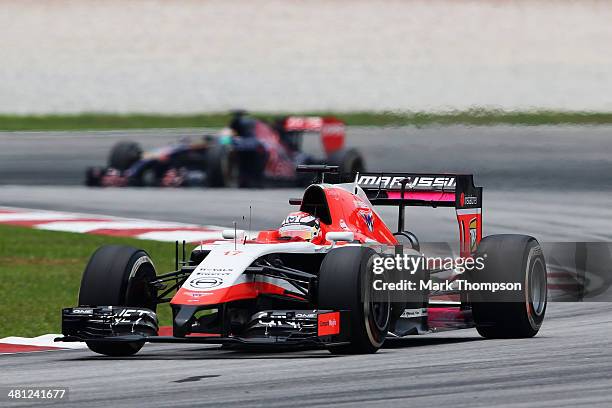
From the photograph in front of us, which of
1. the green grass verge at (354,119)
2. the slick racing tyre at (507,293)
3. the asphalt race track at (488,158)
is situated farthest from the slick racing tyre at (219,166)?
the slick racing tyre at (507,293)

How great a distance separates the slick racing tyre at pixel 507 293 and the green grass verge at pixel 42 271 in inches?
123

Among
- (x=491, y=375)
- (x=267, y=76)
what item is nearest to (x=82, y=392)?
(x=491, y=375)

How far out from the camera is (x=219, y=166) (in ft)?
87.9

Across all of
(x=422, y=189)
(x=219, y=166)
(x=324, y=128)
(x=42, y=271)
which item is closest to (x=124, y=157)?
(x=219, y=166)

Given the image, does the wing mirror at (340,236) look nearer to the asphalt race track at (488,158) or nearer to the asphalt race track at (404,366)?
the asphalt race track at (404,366)

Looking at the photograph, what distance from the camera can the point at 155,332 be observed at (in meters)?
10.9

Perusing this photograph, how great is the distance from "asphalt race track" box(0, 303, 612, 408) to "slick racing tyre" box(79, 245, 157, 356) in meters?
0.15

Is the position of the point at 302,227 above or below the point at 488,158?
above

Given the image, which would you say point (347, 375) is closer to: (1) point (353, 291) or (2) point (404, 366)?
(2) point (404, 366)

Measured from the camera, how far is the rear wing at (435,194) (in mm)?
12898

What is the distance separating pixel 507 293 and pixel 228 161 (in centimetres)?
1560

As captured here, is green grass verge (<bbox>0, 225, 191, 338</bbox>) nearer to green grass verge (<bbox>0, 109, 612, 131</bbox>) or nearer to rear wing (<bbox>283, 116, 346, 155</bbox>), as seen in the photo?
green grass verge (<bbox>0, 109, 612, 131</bbox>)

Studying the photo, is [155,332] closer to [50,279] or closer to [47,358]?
[47,358]

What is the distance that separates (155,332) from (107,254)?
2.43 feet
